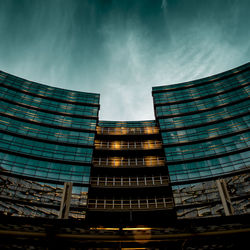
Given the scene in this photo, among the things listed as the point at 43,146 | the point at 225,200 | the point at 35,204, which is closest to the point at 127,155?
the point at 43,146

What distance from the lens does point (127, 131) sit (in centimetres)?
4741

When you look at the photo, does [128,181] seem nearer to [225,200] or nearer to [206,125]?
[206,125]

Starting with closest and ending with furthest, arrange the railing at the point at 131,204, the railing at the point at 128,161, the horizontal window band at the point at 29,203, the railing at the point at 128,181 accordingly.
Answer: the horizontal window band at the point at 29,203
the railing at the point at 131,204
the railing at the point at 128,181
the railing at the point at 128,161

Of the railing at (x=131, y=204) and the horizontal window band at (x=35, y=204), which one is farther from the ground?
the railing at (x=131, y=204)

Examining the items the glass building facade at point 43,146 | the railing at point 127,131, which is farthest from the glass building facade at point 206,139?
the glass building facade at point 43,146

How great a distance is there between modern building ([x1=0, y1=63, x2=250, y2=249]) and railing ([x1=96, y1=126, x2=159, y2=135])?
0.22 meters

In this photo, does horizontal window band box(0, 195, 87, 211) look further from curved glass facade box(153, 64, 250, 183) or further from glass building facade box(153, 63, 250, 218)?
curved glass facade box(153, 64, 250, 183)

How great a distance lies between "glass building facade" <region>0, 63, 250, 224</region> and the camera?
108 feet

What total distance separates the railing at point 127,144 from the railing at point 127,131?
6.78ft

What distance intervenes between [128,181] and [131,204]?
4439 mm

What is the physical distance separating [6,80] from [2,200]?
2933 centimetres

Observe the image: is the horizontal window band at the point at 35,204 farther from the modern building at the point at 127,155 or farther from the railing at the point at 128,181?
the railing at the point at 128,181

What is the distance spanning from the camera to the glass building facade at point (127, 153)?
33031 millimetres

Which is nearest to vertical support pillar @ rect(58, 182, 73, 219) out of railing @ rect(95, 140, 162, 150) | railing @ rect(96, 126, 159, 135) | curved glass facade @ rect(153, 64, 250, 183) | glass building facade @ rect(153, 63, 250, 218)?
glass building facade @ rect(153, 63, 250, 218)
